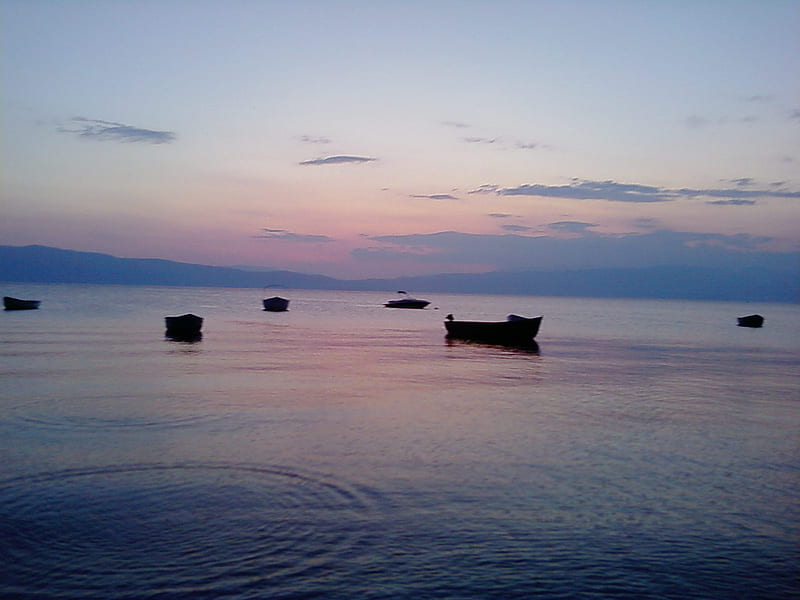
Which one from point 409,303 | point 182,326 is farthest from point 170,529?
point 409,303

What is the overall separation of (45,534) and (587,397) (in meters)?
21.3

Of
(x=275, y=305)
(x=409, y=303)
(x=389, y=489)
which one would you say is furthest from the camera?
(x=409, y=303)

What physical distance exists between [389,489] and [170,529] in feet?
14.2

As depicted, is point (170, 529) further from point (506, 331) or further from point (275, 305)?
point (275, 305)

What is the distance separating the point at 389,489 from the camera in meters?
14.2

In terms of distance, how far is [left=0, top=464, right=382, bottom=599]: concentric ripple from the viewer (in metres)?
9.63

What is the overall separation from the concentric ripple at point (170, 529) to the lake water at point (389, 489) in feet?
0.15

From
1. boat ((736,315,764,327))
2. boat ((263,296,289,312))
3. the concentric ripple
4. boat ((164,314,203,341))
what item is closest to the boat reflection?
boat ((164,314,203,341))

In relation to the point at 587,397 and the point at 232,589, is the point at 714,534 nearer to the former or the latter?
the point at 232,589

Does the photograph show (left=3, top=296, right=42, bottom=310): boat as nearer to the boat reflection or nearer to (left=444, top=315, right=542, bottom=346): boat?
the boat reflection

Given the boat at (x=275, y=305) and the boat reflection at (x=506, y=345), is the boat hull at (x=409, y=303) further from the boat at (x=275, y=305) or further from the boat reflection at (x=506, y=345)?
the boat reflection at (x=506, y=345)

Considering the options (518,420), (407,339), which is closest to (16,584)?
(518,420)

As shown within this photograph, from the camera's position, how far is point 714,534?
476 inches

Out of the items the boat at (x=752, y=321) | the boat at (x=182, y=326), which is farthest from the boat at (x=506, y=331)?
the boat at (x=752, y=321)
